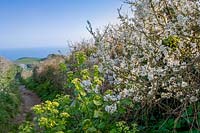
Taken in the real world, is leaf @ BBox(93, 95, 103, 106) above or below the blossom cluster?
below

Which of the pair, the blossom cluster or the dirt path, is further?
the dirt path

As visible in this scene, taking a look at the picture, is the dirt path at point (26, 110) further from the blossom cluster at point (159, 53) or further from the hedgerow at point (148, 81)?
the blossom cluster at point (159, 53)

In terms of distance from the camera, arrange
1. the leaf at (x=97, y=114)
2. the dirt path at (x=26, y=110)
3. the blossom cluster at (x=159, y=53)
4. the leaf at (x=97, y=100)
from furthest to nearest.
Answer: the dirt path at (x=26, y=110) → the leaf at (x=97, y=100) → the leaf at (x=97, y=114) → the blossom cluster at (x=159, y=53)

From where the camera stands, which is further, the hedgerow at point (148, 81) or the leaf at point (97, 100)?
the leaf at point (97, 100)

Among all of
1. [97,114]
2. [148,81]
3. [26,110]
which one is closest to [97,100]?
[97,114]

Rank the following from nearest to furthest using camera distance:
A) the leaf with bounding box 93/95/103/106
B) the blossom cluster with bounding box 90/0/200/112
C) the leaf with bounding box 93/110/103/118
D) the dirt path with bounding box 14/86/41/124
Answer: the blossom cluster with bounding box 90/0/200/112
the leaf with bounding box 93/110/103/118
the leaf with bounding box 93/95/103/106
the dirt path with bounding box 14/86/41/124

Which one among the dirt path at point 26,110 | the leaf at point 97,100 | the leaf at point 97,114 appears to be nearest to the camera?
the leaf at point 97,114

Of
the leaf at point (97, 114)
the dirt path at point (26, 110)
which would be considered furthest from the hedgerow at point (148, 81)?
the dirt path at point (26, 110)

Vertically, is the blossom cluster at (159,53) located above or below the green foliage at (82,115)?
above

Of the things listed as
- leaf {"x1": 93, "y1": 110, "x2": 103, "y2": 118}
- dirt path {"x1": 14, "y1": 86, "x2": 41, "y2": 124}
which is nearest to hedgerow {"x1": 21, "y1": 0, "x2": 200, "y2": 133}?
leaf {"x1": 93, "y1": 110, "x2": 103, "y2": 118}

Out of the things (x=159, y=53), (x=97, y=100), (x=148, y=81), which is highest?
(x=159, y=53)

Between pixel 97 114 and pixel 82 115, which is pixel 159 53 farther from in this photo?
pixel 82 115

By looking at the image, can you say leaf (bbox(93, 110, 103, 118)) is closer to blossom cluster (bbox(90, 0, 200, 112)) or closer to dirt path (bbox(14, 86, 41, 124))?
blossom cluster (bbox(90, 0, 200, 112))

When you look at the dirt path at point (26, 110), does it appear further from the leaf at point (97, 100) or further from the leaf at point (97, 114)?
the leaf at point (97, 114)
